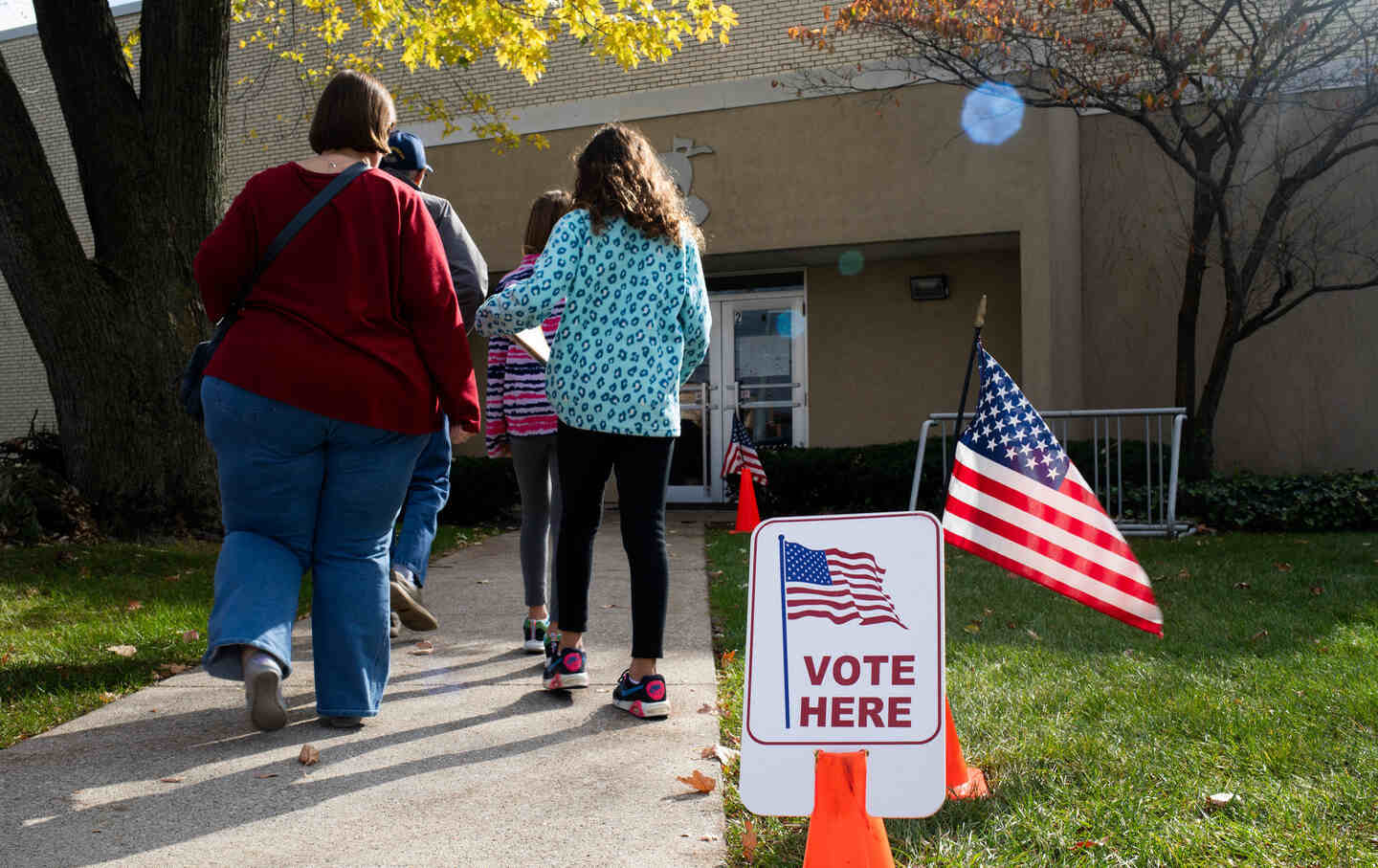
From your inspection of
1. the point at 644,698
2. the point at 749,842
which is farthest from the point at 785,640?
the point at 644,698

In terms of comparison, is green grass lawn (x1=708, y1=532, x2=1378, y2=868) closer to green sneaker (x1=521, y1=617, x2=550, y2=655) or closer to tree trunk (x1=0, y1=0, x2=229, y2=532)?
green sneaker (x1=521, y1=617, x2=550, y2=655)

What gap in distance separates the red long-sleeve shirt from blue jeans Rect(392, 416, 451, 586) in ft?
3.83

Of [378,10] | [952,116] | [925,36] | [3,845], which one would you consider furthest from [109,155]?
[952,116]

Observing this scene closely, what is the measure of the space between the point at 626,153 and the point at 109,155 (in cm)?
543

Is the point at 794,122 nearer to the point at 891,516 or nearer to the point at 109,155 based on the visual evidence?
the point at 109,155

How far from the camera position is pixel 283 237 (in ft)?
10.1

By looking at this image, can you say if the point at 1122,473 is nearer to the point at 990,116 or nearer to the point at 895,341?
the point at 895,341

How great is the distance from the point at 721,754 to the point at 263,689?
1.30m

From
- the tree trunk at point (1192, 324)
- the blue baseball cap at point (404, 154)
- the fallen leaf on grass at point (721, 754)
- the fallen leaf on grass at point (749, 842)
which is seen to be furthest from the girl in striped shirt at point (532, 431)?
the tree trunk at point (1192, 324)

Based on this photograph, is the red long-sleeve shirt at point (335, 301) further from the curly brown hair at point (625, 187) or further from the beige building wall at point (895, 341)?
the beige building wall at point (895, 341)

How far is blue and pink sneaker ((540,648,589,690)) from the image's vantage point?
3.68 meters

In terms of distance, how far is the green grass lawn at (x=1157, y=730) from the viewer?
2.50 meters

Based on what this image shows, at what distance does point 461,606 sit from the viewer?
5.63 m

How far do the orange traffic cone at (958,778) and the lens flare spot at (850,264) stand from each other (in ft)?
32.5
